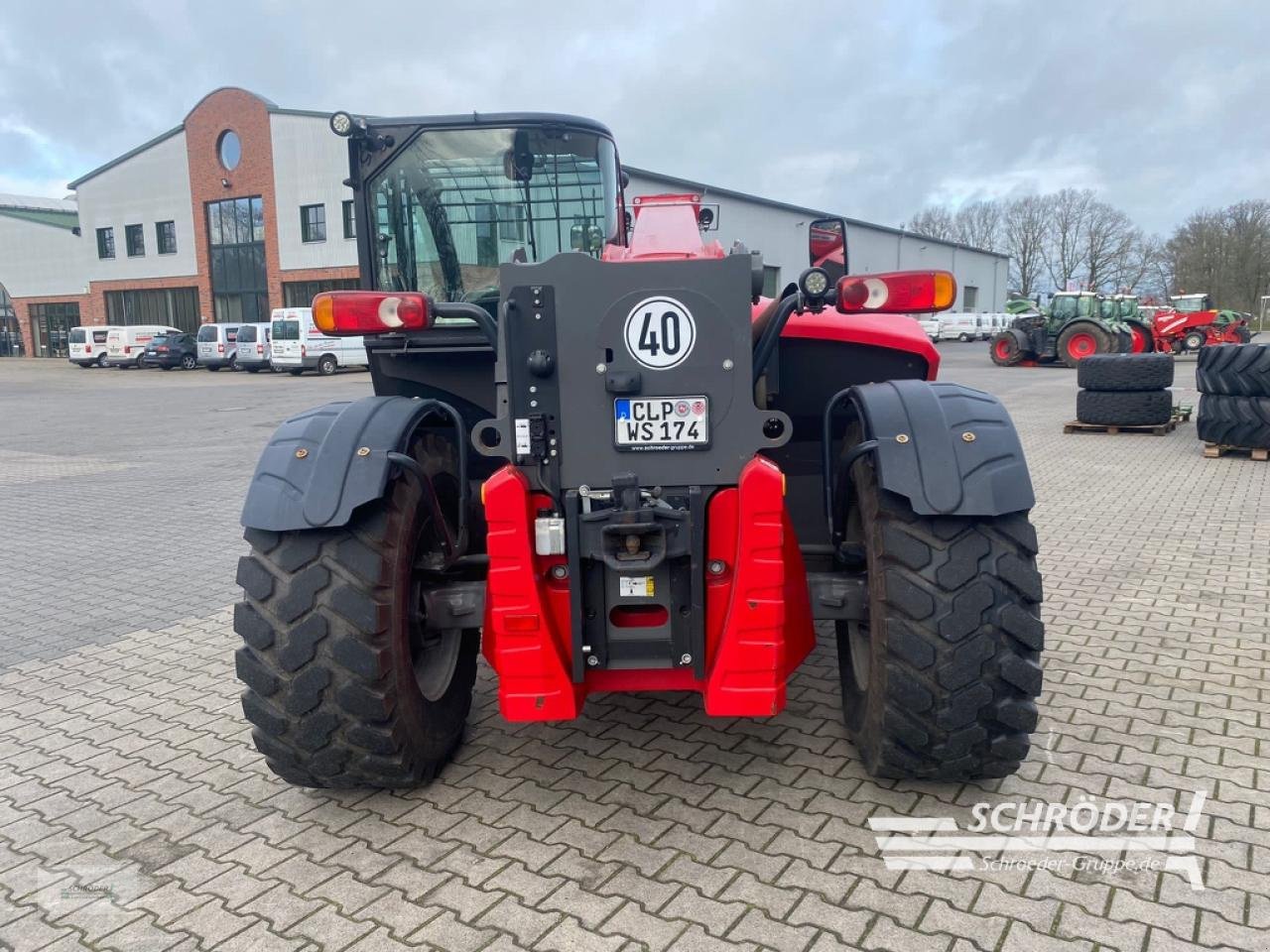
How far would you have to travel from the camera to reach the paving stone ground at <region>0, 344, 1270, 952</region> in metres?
2.69

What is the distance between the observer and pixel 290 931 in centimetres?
272

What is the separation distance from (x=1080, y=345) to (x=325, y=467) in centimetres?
2756

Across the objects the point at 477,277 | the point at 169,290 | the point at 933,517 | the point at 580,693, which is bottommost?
the point at 580,693

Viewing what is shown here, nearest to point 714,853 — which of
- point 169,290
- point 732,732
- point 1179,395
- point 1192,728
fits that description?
point 732,732

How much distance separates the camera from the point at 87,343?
3725cm

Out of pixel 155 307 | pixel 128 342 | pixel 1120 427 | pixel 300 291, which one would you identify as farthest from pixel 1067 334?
pixel 155 307

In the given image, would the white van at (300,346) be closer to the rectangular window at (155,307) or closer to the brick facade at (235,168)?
the brick facade at (235,168)

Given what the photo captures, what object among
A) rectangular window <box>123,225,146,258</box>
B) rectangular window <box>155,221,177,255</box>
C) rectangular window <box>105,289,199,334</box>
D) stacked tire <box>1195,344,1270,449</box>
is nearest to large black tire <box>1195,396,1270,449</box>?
stacked tire <box>1195,344,1270,449</box>

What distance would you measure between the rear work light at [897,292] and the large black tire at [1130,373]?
38.0 ft

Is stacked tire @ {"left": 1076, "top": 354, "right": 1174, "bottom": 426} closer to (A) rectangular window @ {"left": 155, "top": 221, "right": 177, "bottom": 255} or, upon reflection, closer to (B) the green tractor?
(B) the green tractor

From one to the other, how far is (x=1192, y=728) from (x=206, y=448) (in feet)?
43.4

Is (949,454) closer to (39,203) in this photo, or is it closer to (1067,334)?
(1067,334)

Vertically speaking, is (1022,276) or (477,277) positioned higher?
(1022,276)

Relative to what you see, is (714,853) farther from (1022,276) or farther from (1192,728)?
(1022,276)
